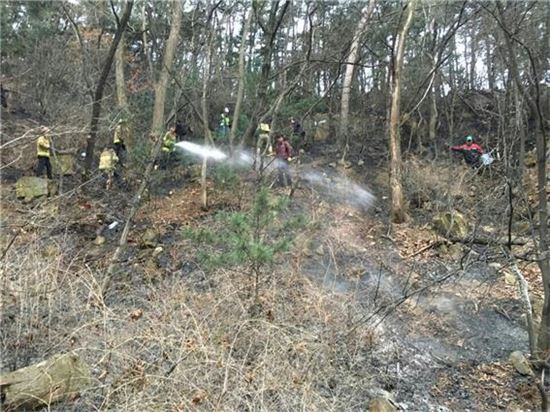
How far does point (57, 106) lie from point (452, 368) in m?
15.6

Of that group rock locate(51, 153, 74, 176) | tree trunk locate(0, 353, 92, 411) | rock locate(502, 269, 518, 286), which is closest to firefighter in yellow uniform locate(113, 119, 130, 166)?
rock locate(51, 153, 74, 176)

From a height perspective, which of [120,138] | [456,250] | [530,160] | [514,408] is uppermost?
[530,160]

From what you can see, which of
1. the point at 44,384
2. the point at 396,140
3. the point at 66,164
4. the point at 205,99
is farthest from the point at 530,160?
the point at 44,384

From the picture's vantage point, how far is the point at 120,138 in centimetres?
1473

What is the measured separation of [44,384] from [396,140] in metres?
10.8

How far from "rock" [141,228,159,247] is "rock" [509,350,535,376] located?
7.89 meters

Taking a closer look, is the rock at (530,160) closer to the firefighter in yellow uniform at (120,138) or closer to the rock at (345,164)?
the rock at (345,164)

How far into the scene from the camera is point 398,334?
7746mm

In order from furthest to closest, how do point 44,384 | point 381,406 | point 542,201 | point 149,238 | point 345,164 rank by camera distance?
1. point 345,164
2. point 149,238
3. point 542,201
4. point 381,406
5. point 44,384

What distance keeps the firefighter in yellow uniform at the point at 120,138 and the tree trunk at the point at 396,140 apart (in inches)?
315

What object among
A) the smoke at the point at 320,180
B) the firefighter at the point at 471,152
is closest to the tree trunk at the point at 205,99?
the smoke at the point at 320,180

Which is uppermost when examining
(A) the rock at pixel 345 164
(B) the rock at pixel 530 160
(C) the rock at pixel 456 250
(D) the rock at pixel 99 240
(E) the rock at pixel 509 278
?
(B) the rock at pixel 530 160

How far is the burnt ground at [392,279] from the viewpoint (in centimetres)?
645

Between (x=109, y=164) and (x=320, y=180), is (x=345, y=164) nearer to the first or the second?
(x=320, y=180)
